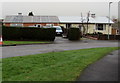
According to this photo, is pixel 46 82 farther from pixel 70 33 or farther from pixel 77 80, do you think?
pixel 70 33

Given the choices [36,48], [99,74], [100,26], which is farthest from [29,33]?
[100,26]

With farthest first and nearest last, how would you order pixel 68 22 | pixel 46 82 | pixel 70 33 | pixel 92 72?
pixel 68 22 → pixel 70 33 → pixel 92 72 → pixel 46 82

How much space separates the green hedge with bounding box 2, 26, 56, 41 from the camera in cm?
2448

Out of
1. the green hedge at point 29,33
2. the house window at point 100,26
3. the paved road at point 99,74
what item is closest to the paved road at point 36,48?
the green hedge at point 29,33

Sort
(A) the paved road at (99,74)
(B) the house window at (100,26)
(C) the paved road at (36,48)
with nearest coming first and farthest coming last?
(A) the paved road at (99,74)
(C) the paved road at (36,48)
(B) the house window at (100,26)

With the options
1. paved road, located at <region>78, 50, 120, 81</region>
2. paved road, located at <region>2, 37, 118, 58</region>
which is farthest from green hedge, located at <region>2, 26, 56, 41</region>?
paved road, located at <region>78, 50, 120, 81</region>

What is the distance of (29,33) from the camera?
24875mm

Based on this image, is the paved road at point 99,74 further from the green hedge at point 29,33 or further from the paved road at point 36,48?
the green hedge at point 29,33

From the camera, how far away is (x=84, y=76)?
636 cm

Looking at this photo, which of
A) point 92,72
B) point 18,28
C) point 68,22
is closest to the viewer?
point 92,72

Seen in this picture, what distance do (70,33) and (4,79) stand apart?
21.5 m

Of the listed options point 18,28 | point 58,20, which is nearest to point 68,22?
point 58,20

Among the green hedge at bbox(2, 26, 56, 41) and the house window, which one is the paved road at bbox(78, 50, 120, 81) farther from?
the house window

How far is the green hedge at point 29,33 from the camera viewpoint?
2448 centimetres
